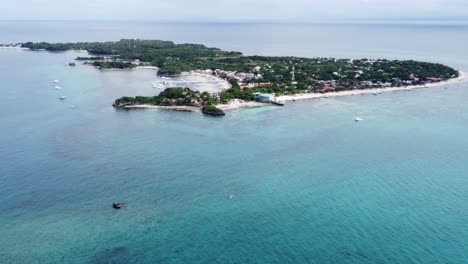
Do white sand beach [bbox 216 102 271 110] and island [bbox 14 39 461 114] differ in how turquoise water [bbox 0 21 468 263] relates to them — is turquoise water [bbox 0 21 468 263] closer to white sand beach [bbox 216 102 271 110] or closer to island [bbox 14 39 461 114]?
white sand beach [bbox 216 102 271 110]

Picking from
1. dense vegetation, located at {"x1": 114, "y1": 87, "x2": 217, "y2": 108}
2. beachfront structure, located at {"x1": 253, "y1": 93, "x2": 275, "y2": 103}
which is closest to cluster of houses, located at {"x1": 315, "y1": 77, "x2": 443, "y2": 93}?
beachfront structure, located at {"x1": 253, "y1": 93, "x2": 275, "y2": 103}

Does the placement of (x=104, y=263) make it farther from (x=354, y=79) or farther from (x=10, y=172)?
(x=354, y=79)

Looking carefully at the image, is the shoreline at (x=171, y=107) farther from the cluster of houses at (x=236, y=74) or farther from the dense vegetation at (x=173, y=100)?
the cluster of houses at (x=236, y=74)

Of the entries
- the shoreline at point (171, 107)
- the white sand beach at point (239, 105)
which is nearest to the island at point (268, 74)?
the shoreline at point (171, 107)

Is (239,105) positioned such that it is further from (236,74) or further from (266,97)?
(236,74)

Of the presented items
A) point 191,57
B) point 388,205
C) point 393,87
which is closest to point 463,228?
point 388,205

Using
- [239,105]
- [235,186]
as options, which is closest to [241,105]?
[239,105]

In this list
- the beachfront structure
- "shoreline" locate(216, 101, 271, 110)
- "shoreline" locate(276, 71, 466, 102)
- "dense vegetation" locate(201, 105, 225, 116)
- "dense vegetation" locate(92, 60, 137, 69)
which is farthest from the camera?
"dense vegetation" locate(92, 60, 137, 69)

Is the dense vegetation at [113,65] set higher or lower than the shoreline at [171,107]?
higher
